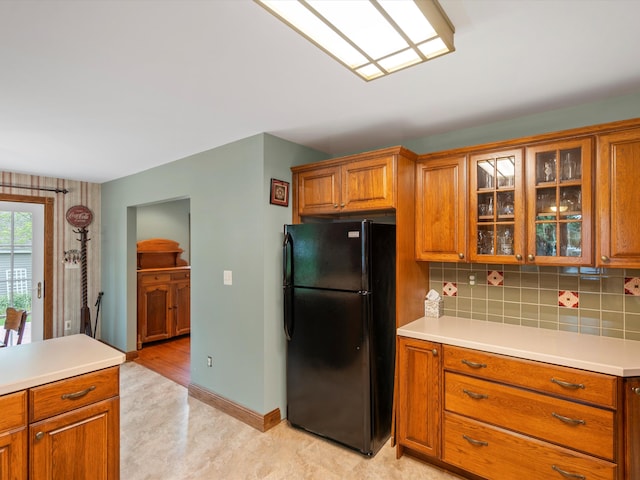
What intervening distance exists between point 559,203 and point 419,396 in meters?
1.53

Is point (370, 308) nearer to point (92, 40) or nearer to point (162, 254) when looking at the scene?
point (92, 40)

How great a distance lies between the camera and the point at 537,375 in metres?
1.85

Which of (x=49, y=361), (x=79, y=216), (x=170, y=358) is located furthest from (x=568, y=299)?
(x=79, y=216)

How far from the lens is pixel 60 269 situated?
14.5 feet

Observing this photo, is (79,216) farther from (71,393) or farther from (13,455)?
(13,455)

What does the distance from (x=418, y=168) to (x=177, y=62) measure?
5.79 feet

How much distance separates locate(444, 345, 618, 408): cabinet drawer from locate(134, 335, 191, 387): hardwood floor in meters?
2.79

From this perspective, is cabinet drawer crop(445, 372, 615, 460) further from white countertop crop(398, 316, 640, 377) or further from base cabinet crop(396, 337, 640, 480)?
white countertop crop(398, 316, 640, 377)

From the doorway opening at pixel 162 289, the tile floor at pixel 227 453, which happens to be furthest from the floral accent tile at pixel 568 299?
the doorway opening at pixel 162 289

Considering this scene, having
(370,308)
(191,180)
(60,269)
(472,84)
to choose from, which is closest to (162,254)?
(60,269)

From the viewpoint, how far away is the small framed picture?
277 centimetres

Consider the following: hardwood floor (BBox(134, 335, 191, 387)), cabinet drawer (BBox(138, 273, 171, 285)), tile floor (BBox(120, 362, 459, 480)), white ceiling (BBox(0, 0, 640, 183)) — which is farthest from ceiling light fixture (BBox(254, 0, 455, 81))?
cabinet drawer (BBox(138, 273, 171, 285))

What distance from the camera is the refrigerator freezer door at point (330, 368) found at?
7.65ft

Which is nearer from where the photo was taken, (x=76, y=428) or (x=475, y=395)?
(x=76, y=428)
